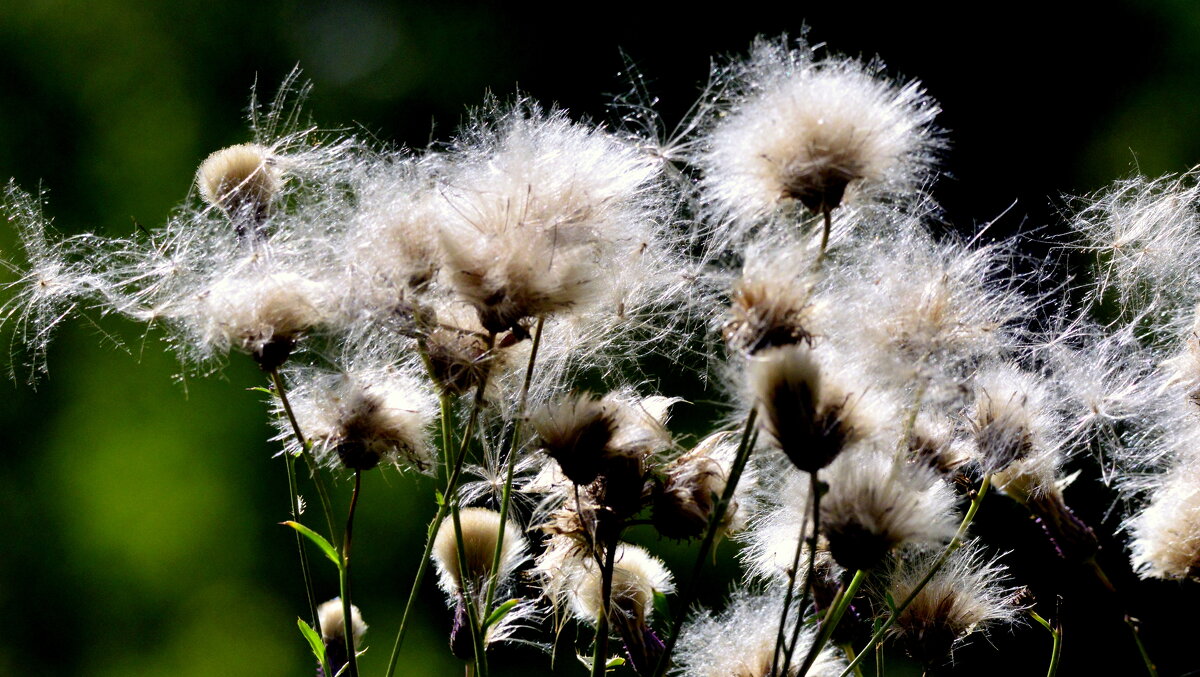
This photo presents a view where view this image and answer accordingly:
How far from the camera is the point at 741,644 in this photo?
775 millimetres

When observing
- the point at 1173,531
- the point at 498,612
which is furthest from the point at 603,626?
the point at 1173,531

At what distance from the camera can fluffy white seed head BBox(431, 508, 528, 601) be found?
0.79 m

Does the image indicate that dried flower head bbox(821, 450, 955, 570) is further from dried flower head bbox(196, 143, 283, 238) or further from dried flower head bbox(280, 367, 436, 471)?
dried flower head bbox(196, 143, 283, 238)

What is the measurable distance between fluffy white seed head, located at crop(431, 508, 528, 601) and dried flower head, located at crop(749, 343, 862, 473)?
0.29 m

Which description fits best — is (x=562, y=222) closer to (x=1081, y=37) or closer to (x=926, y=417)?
(x=926, y=417)

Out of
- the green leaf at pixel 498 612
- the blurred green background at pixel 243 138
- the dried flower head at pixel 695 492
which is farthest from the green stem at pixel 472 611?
the blurred green background at pixel 243 138

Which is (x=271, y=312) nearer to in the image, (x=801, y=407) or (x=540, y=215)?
(x=540, y=215)

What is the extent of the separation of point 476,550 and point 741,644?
0.70 ft

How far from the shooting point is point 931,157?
0.71 metres

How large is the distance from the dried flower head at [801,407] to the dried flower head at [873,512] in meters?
0.05

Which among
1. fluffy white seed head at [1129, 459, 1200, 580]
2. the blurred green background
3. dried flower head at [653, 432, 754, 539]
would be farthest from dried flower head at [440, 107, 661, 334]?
the blurred green background

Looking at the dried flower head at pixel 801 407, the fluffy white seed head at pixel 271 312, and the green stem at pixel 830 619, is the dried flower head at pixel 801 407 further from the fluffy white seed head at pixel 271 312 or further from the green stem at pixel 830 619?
the fluffy white seed head at pixel 271 312

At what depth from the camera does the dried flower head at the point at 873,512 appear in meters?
0.60

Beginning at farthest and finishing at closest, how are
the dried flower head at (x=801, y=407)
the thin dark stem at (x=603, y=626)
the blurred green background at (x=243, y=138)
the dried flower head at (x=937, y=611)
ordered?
the blurred green background at (x=243, y=138)
the dried flower head at (x=937, y=611)
the thin dark stem at (x=603, y=626)
the dried flower head at (x=801, y=407)
